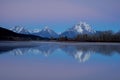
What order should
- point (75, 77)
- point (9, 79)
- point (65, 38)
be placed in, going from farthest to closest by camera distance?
point (65, 38), point (75, 77), point (9, 79)

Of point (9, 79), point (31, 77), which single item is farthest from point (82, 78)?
point (9, 79)

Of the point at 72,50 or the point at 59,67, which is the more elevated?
the point at 72,50

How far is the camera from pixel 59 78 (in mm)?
3283

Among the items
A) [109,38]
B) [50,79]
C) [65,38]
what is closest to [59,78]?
[50,79]

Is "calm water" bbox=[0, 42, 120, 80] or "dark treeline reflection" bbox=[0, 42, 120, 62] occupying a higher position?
"dark treeline reflection" bbox=[0, 42, 120, 62]

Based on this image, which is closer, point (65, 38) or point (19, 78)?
point (19, 78)

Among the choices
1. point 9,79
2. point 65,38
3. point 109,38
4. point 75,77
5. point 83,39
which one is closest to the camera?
point 9,79

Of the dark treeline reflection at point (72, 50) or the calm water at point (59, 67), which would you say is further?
the dark treeline reflection at point (72, 50)

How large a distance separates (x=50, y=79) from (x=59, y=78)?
141 mm

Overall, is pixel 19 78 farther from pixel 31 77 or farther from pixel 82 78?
pixel 82 78

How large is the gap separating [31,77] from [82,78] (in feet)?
2.28

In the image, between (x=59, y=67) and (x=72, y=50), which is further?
(x=72, y=50)

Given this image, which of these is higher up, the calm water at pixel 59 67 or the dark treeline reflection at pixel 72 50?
the dark treeline reflection at pixel 72 50

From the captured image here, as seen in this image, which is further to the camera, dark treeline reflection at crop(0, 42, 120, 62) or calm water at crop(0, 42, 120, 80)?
dark treeline reflection at crop(0, 42, 120, 62)
